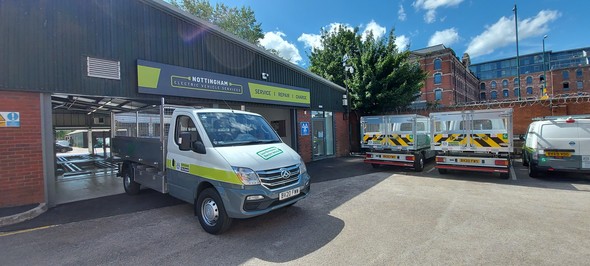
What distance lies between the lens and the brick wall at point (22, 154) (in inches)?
215

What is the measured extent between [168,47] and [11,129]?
13.4 ft

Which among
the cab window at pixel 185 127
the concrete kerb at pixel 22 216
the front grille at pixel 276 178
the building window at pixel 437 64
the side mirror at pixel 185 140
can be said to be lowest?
the concrete kerb at pixel 22 216

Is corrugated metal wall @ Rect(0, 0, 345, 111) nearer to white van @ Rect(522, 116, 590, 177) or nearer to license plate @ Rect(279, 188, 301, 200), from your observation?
license plate @ Rect(279, 188, 301, 200)

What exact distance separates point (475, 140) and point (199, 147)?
818 centimetres

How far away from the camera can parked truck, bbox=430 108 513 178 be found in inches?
306

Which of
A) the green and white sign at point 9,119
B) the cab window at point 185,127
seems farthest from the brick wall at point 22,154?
the cab window at point 185,127

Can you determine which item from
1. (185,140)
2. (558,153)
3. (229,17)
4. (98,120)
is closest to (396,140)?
(558,153)

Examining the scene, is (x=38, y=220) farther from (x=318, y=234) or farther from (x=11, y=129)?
(x=318, y=234)

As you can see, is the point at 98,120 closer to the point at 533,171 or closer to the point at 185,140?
the point at 185,140

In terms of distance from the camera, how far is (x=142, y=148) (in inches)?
238

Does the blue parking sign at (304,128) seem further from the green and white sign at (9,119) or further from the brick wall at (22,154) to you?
the green and white sign at (9,119)

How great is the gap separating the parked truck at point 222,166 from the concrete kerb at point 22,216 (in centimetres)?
202

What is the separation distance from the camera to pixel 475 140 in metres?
8.19

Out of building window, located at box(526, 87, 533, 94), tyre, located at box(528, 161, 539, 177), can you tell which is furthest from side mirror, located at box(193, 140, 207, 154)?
building window, located at box(526, 87, 533, 94)
